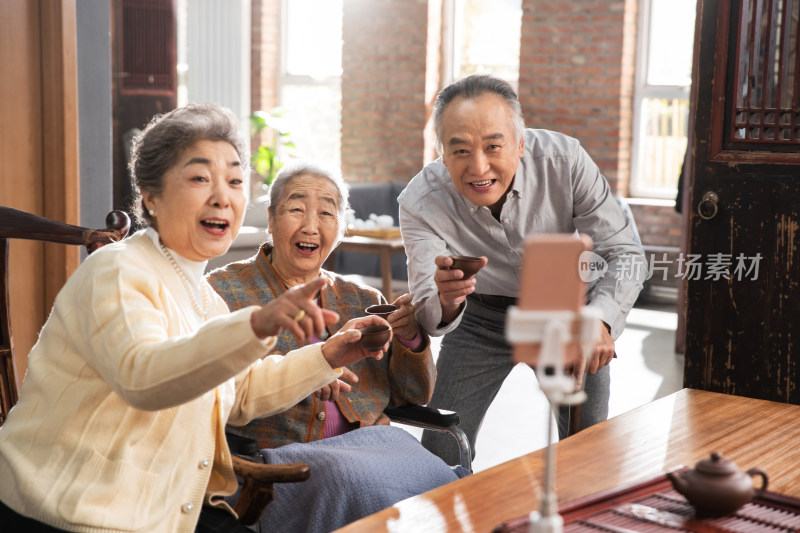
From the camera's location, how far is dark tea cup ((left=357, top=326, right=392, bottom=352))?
5.57ft

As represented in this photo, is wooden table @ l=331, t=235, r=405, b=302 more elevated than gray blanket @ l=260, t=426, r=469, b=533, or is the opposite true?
gray blanket @ l=260, t=426, r=469, b=533

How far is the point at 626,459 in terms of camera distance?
5.46 feet

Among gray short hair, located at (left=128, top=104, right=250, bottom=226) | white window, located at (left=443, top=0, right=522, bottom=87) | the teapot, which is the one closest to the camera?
the teapot

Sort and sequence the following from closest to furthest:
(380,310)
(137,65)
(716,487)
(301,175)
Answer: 1. (716,487)
2. (380,310)
3. (301,175)
4. (137,65)

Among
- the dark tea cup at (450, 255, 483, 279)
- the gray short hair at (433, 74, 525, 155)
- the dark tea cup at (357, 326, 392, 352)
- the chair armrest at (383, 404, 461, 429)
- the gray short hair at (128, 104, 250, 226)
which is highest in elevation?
the gray short hair at (433, 74, 525, 155)

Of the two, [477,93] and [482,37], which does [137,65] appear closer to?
[482,37]

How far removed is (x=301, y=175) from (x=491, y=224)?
0.55m

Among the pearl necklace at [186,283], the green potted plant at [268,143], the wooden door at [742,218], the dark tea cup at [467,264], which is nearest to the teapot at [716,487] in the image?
the dark tea cup at [467,264]

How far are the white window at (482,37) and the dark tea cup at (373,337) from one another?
267 inches

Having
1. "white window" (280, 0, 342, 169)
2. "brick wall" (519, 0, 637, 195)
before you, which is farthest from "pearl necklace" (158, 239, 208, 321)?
"white window" (280, 0, 342, 169)

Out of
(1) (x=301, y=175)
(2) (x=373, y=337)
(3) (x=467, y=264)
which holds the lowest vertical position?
(2) (x=373, y=337)

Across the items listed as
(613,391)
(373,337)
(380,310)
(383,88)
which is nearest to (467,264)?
(380,310)

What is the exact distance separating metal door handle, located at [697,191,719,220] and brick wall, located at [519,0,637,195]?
5.07 m

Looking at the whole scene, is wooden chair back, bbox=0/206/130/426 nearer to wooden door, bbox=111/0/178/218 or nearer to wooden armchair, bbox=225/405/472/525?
wooden armchair, bbox=225/405/472/525
